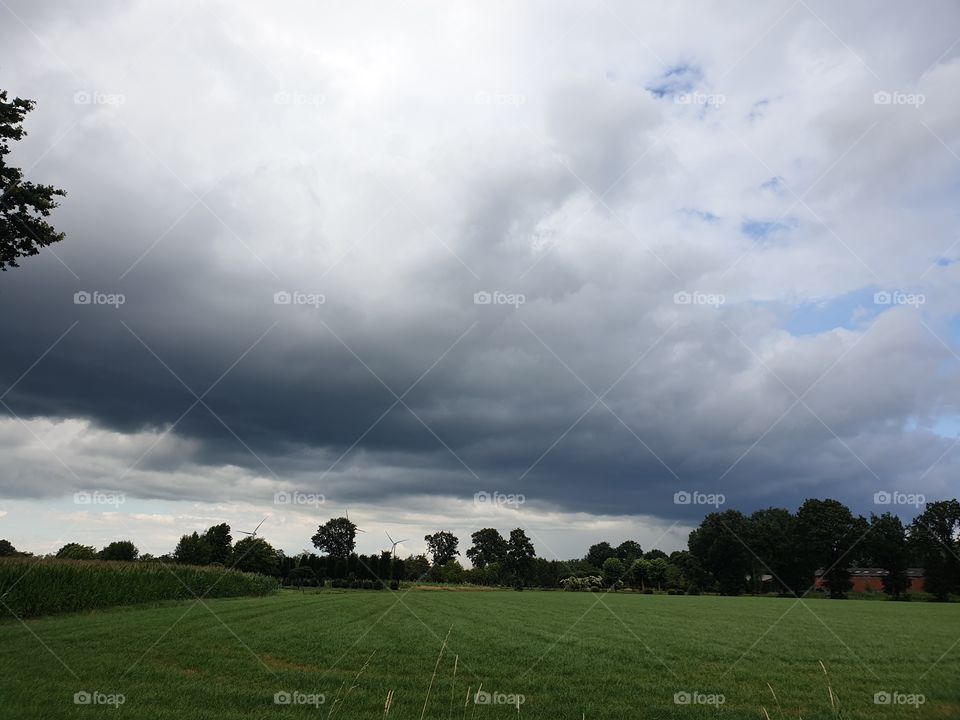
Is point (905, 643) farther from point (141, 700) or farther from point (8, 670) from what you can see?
point (8, 670)

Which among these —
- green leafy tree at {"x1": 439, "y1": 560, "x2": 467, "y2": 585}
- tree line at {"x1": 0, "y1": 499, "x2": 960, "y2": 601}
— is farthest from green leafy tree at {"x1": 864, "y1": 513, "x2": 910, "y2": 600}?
green leafy tree at {"x1": 439, "y1": 560, "x2": 467, "y2": 585}

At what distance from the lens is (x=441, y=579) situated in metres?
158

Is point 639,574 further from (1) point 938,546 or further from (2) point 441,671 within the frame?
(2) point 441,671

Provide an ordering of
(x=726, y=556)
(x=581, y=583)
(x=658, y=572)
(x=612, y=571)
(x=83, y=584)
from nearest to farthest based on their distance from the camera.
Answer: (x=83, y=584) → (x=726, y=556) → (x=581, y=583) → (x=658, y=572) → (x=612, y=571)

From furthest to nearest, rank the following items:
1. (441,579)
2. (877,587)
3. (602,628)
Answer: (441,579) → (877,587) → (602,628)

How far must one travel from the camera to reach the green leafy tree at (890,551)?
110m

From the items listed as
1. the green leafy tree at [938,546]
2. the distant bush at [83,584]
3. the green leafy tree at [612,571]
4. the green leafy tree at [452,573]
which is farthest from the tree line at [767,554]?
the distant bush at [83,584]

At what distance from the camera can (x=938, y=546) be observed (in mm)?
109312

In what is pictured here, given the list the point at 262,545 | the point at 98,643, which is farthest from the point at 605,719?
the point at 262,545

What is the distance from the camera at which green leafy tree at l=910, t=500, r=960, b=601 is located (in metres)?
100

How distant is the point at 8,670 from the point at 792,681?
18.3 meters

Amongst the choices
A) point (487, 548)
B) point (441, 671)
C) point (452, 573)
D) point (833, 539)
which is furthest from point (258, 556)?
point (441, 671)

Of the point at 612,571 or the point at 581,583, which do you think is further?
the point at 612,571

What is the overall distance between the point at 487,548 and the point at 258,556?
8159cm
